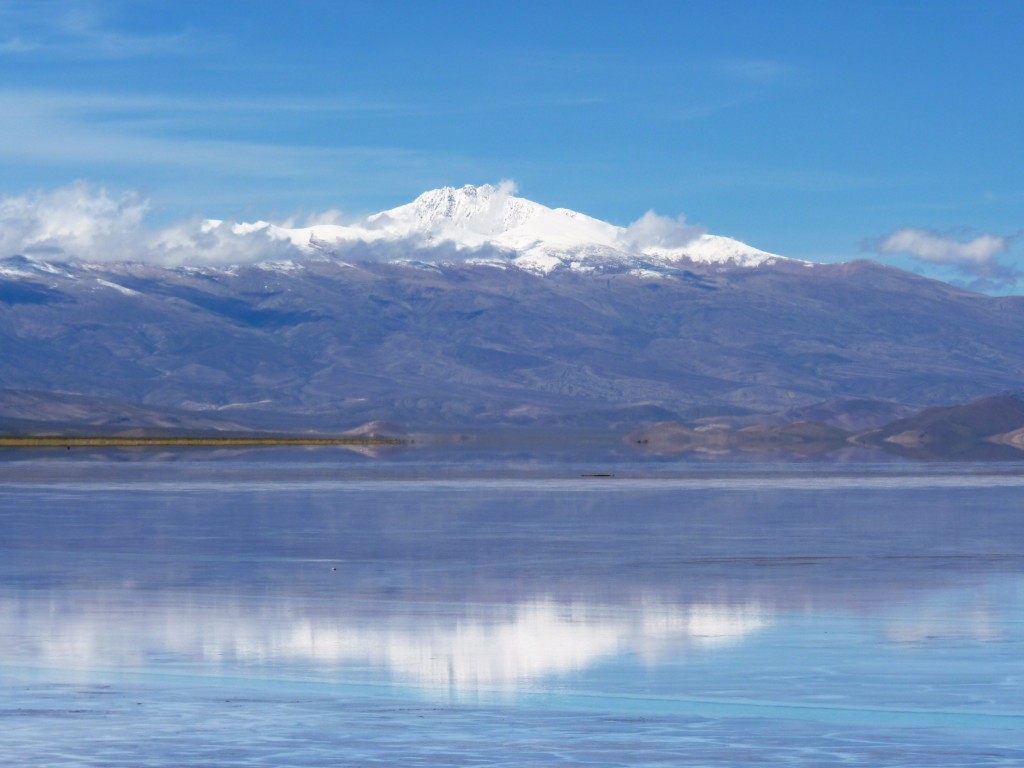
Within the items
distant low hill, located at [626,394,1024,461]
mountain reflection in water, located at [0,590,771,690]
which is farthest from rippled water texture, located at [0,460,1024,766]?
distant low hill, located at [626,394,1024,461]

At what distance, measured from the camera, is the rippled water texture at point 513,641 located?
40.8 feet

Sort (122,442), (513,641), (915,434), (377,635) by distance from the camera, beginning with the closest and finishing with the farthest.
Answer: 1. (513,641)
2. (377,635)
3. (915,434)
4. (122,442)

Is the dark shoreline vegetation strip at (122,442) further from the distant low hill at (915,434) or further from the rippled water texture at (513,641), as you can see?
the rippled water texture at (513,641)

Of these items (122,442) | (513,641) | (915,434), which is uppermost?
(122,442)

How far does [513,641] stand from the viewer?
17.2 metres

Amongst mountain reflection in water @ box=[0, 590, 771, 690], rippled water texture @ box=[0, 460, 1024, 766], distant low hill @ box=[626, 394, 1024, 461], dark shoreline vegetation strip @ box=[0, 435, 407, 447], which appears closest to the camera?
rippled water texture @ box=[0, 460, 1024, 766]

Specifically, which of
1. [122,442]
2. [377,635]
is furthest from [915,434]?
[377,635]

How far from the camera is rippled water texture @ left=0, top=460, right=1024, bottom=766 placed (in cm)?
1242

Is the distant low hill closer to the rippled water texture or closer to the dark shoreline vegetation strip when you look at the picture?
the dark shoreline vegetation strip

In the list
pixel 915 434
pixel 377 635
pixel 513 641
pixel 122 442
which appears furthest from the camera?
pixel 122 442

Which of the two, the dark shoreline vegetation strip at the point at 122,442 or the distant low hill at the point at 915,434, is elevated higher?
the dark shoreline vegetation strip at the point at 122,442

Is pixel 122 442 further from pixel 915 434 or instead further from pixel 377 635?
pixel 377 635

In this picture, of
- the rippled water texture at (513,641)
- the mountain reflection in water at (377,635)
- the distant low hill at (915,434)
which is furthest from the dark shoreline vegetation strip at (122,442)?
the mountain reflection in water at (377,635)

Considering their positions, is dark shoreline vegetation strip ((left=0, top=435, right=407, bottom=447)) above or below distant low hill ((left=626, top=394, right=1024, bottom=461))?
above
